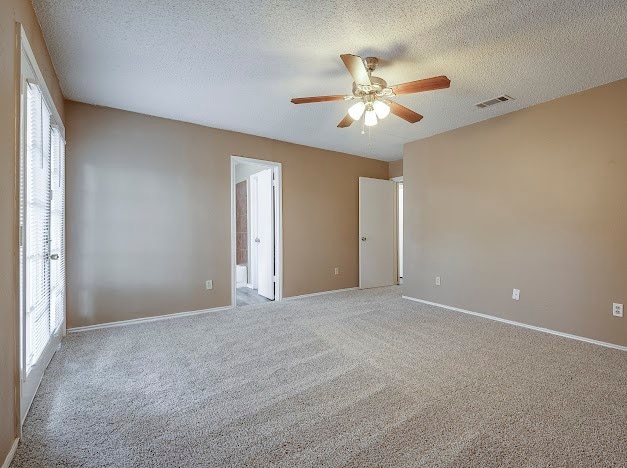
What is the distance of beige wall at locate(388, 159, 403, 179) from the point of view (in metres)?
5.79

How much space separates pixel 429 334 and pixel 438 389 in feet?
3.73

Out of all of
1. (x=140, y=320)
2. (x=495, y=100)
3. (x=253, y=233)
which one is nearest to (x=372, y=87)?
(x=495, y=100)

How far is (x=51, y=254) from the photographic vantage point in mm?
2467

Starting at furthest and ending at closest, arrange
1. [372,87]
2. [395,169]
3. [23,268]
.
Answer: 1. [395,169]
2. [372,87]
3. [23,268]

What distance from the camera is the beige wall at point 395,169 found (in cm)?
579

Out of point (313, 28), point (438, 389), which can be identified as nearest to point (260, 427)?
point (438, 389)

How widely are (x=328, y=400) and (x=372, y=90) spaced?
225 centimetres

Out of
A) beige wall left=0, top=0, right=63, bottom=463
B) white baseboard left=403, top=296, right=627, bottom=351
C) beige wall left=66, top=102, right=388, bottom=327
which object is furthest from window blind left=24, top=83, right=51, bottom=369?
white baseboard left=403, top=296, right=627, bottom=351

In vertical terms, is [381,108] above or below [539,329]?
above

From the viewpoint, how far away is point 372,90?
2.34 m

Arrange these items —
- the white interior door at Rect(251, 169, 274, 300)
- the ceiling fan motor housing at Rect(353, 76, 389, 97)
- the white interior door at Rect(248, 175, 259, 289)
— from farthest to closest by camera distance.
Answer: the white interior door at Rect(248, 175, 259, 289), the white interior door at Rect(251, 169, 274, 300), the ceiling fan motor housing at Rect(353, 76, 389, 97)

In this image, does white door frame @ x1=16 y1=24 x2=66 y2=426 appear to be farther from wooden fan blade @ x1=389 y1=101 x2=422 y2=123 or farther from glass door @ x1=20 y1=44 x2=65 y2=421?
wooden fan blade @ x1=389 y1=101 x2=422 y2=123

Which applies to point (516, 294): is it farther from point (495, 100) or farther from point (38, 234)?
point (38, 234)

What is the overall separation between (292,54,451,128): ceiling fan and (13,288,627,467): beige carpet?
206 cm
